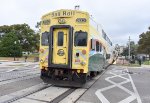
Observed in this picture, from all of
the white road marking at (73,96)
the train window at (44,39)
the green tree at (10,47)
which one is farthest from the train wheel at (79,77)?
the green tree at (10,47)

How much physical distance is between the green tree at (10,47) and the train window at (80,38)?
4149 cm

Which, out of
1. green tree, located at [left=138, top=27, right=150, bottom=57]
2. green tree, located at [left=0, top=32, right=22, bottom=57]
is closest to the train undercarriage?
green tree, located at [left=0, top=32, right=22, bottom=57]

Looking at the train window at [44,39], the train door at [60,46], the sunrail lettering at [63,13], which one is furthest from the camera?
the train window at [44,39]

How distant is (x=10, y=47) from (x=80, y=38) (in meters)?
42.6

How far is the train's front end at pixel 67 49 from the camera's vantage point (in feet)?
48.4

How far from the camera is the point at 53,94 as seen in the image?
41.1ft

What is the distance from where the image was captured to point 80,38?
1494 centimetres

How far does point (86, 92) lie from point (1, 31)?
53060mm

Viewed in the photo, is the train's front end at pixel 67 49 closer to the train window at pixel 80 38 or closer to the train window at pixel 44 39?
the train window at pixel 80 38

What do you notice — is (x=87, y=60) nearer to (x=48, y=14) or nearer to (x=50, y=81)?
(x=50, y=81)

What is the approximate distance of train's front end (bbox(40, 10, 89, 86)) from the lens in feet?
48.4

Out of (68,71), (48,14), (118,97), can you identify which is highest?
(48,14)

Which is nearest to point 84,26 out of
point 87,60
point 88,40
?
point 88,40

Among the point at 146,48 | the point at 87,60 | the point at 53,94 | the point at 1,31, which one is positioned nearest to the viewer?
the point at 53,94
